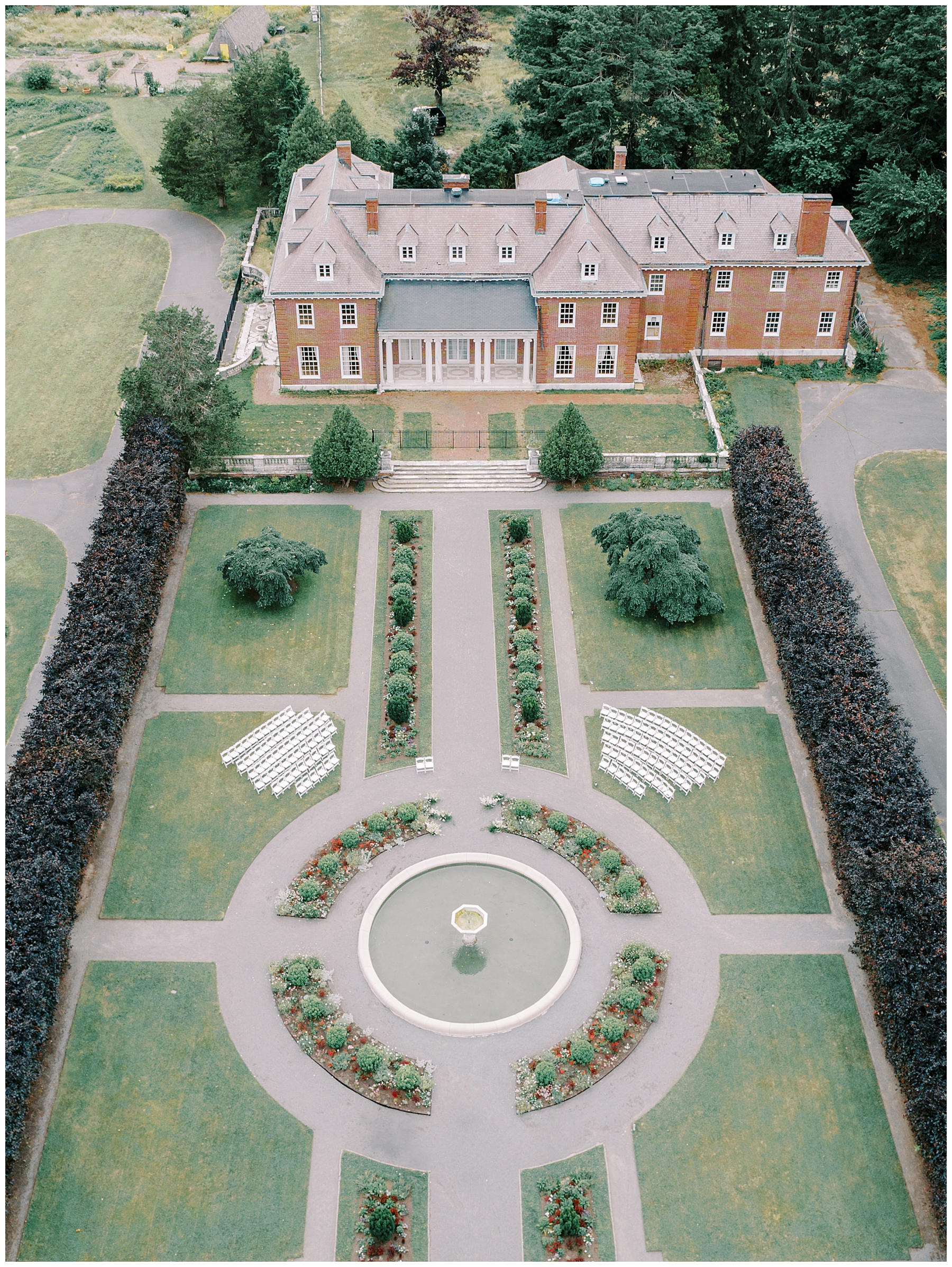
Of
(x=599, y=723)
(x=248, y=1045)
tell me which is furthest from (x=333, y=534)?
(x=248, y=1045)

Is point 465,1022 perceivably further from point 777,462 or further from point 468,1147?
point 777,462

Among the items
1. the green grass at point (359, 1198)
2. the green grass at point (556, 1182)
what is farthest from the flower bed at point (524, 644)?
the green grass at point (359, 1198)

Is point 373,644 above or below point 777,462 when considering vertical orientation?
below

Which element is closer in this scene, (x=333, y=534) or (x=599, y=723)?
(x=599, y=723)

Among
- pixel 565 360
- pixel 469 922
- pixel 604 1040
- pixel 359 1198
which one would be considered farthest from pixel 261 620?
pixel 359 1198

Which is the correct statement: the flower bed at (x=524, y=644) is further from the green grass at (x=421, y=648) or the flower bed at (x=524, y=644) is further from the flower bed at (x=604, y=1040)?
the flower bed at (x=604, y=1040)

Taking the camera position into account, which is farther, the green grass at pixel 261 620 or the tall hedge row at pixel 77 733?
the green grass at pixel 261 620

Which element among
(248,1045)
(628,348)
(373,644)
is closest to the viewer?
(248,1045)
